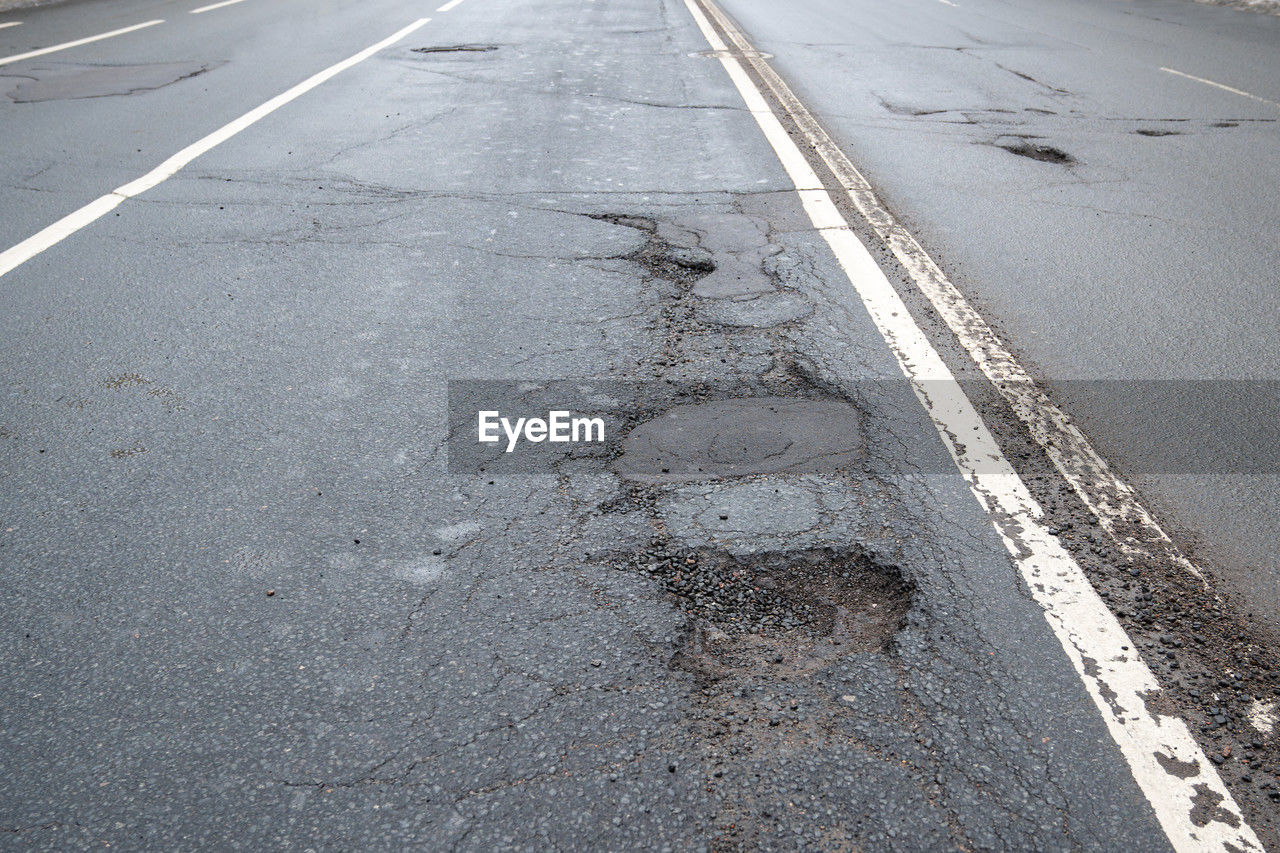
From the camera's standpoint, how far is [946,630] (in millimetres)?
2643

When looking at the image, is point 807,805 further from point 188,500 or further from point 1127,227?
point 1127,227

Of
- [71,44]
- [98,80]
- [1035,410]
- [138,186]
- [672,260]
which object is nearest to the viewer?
[1035,410]

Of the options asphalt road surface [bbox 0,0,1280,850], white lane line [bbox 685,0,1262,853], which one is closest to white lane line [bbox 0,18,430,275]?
asphalt road surface [bbox 0,0,1280,850]

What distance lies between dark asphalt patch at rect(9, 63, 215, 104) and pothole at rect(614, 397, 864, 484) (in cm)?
836

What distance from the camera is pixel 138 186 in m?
6.46

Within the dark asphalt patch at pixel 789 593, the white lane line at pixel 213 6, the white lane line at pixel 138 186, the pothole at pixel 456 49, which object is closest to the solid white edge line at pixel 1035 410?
the dark asphalt patch at pixel 789 593

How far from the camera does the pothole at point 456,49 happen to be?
12.0 m

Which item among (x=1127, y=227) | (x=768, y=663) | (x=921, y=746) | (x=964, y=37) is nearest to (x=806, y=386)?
(x=768, y=663)

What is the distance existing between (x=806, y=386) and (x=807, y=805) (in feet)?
6.95

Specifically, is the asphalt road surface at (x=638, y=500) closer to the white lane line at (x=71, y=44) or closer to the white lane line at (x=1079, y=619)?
the white lane line at (x=1079, y=619)

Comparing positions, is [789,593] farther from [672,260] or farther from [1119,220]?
[1119,220]

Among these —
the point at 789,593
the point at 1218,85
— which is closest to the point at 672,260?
the point at 789,593

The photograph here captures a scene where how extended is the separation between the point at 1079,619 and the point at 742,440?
1349mm

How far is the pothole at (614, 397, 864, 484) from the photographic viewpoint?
11.1ft
